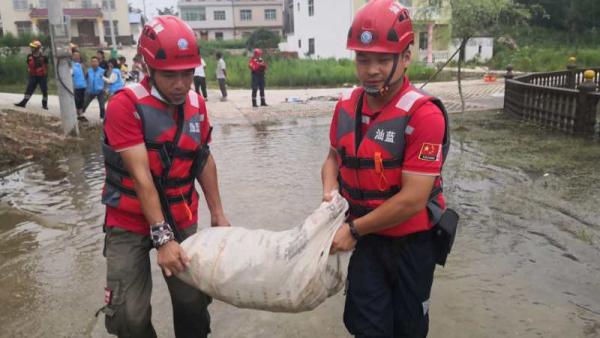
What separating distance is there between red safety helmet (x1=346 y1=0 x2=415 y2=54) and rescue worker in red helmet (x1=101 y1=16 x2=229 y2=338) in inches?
31.1

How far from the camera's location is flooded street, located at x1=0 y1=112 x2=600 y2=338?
3.56 meters

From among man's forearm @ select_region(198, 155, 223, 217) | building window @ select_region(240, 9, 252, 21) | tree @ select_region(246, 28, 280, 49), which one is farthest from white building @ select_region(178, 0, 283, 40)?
man's forearm @ select_region(198, 155, 223, 217)

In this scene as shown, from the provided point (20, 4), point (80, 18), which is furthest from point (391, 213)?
point (20, 4)

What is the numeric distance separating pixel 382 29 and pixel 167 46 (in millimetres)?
967

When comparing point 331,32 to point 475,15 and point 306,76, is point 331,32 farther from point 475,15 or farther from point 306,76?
point 475,15

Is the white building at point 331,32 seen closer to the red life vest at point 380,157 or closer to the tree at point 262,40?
the tree at point 262,40

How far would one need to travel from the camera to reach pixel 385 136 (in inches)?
89.0

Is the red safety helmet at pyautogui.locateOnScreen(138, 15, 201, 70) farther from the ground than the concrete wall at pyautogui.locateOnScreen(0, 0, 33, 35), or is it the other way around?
the concrete wall at pyautogui.locateOnScreen(0, 0, 33, 35)

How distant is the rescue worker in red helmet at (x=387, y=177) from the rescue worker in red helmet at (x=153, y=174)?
0.74m

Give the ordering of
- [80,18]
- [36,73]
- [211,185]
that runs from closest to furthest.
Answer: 1. [211,185]
2. [36,73]
3. [80,18]

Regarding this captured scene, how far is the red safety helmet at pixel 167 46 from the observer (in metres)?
2.41

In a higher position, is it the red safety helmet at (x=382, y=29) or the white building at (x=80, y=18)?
the white building at (x=80, y=18)

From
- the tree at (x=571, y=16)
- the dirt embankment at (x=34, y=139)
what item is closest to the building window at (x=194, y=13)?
the tree at (x=571, y=16)

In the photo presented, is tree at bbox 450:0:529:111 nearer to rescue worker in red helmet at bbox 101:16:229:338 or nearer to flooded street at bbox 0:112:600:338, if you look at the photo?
flooded street at bbox 0:112:600:338
